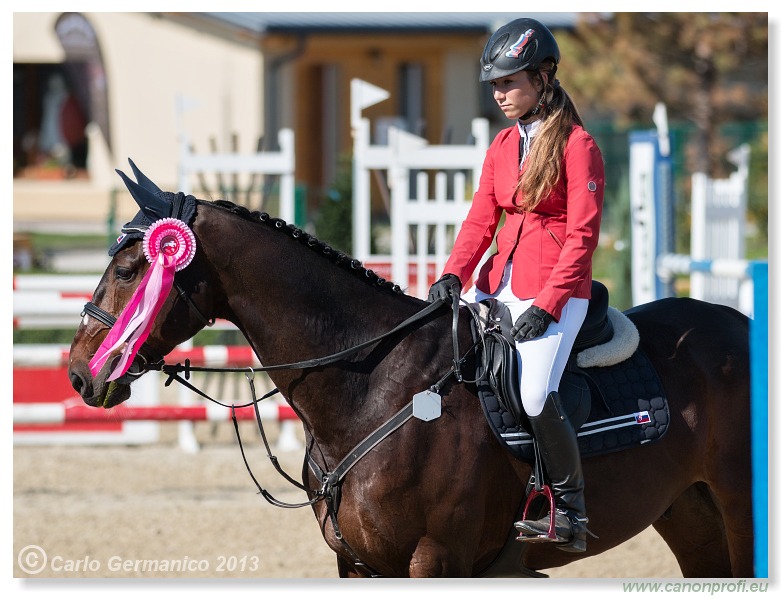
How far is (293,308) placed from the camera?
3.34 m

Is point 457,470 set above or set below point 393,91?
below

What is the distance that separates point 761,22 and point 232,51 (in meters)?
9.34

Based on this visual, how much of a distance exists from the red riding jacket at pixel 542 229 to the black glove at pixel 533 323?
0.02 m

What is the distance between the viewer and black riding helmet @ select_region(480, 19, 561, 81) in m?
3.32

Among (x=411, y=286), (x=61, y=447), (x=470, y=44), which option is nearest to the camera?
(x=61, y=447)

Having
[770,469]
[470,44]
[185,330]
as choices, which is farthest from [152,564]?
[470,44]

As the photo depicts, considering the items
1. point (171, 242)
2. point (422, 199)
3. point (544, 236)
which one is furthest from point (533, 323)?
point (422, 199)

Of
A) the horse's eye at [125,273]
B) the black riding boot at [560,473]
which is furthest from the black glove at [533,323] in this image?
the horse's eye at [125,273]

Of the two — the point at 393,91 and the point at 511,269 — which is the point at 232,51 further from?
the point at 511,269

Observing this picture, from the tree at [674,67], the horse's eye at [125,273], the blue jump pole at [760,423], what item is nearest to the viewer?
the horse's eye at [125,273]

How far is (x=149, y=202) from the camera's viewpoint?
3.23m

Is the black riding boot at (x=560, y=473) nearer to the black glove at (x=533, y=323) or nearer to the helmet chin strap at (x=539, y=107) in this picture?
the black glove at (x=533, y=323)

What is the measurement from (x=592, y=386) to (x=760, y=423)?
59cm

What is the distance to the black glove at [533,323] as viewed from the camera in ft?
10.6
